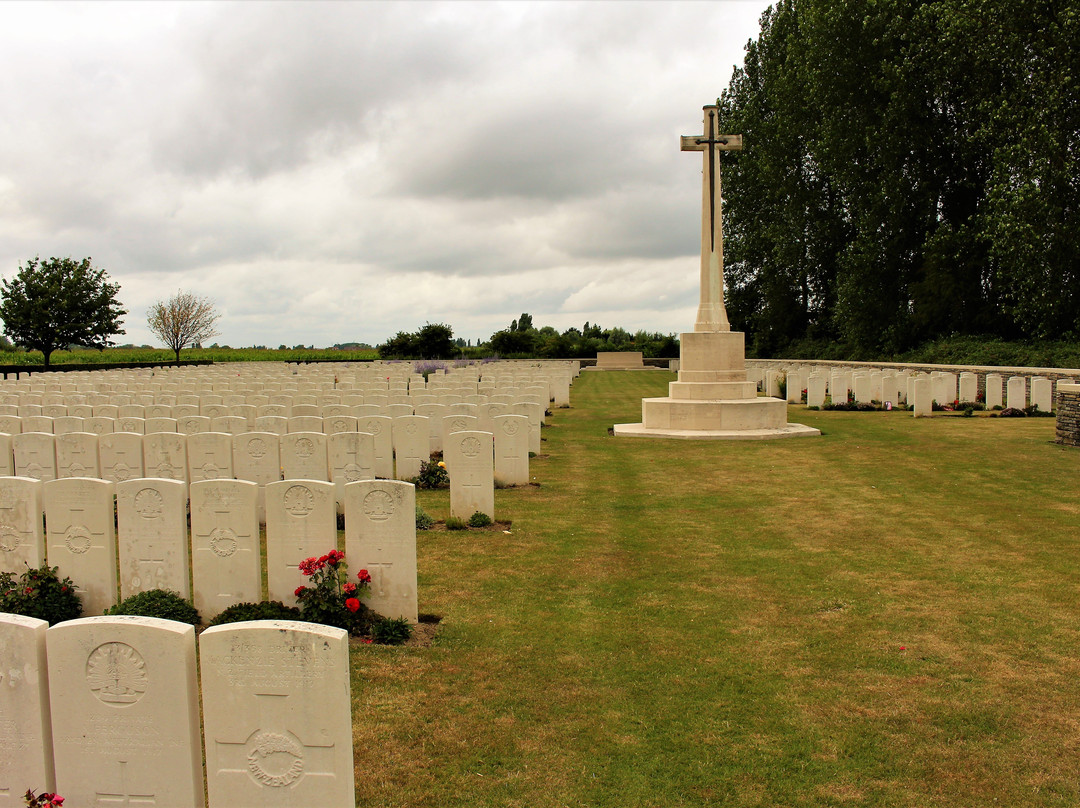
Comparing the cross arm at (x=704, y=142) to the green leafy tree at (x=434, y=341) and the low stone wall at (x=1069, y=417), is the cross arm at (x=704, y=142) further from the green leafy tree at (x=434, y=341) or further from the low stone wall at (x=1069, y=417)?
the green leafy tree at (x=434, y=341)

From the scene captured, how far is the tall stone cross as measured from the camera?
16484 mm

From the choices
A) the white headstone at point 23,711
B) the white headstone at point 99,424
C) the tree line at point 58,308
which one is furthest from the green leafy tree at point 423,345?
the white headstone at point 23,711

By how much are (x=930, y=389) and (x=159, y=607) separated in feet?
57.3

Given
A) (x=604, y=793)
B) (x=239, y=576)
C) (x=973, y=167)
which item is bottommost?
(x=604, y=793)

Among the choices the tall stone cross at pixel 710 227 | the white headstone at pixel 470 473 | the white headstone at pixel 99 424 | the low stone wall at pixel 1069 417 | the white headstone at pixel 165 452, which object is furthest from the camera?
the tall stone cross at pixel 710 227

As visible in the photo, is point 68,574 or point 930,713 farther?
point 68,574

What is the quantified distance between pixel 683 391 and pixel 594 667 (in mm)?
12240

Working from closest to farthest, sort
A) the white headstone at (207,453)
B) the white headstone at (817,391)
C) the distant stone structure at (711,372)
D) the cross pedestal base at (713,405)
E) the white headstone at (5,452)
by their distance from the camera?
the white headstone at (207,453), the white headstone at (5,452), the cross pedestal base at (713,405), the distant stone structure at (711,372), the white headstone at (817,391)

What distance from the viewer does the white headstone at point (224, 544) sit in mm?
5367

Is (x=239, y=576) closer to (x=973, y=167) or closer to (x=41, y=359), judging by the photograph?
(x=973, y=167)

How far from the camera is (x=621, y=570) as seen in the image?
21.6 feet

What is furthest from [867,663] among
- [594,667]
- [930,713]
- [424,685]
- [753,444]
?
[753,444]

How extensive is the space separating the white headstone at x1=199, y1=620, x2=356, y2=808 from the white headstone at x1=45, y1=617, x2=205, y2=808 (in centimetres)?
9

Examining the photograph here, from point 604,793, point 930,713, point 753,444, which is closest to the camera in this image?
point 604,793
